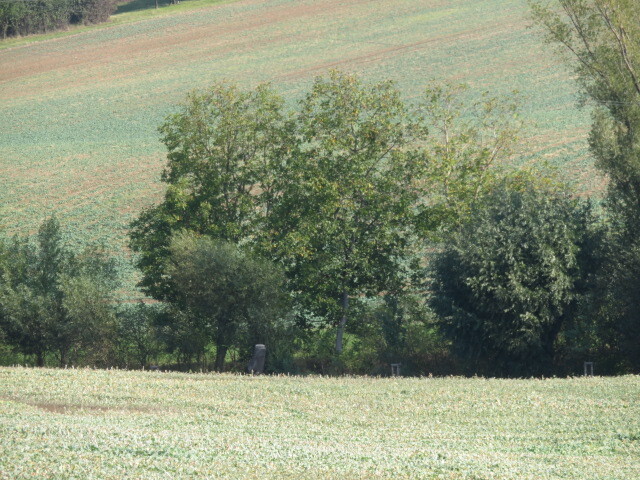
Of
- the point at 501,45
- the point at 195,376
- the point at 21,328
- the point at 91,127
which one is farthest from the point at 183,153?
the point at 501,45

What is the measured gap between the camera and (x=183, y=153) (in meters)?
44.1

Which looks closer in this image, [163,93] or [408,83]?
[408,83]

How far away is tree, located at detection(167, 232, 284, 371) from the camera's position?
123 feet

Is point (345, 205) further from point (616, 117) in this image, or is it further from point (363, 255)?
point (616, 117)

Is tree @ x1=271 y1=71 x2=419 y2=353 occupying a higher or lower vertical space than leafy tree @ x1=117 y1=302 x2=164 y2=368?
higher

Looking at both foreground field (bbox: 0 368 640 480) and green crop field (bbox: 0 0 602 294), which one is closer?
foreground field (bbox: 0 368 640 480)

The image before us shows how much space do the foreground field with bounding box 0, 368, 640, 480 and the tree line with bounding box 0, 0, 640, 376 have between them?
10.2 meters

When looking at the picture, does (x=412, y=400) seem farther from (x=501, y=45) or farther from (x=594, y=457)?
(x=501, y=45)

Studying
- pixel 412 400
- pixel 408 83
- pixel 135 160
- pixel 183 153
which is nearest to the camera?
pixel 412 400

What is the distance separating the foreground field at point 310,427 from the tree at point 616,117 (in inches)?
400

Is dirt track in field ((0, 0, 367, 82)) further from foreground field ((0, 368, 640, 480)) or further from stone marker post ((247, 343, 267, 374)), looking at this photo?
foreground field ((0, 368, 640, 480))

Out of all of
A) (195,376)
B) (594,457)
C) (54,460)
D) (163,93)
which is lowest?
(195,376)

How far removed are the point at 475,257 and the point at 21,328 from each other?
76.4 ft

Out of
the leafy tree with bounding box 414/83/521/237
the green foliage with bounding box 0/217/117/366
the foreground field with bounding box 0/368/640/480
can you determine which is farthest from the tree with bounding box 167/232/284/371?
the foreground field with bounding box 0/368/640/480
